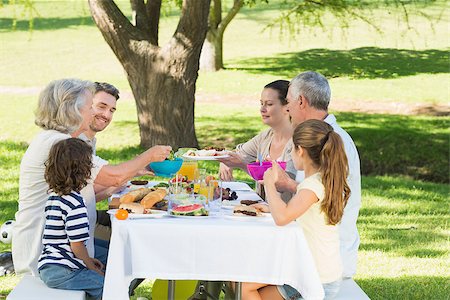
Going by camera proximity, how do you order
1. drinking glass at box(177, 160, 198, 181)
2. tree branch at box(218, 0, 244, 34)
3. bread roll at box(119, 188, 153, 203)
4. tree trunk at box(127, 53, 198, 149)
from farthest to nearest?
tree branch at box(218, 0, 244, 34)
tree trunk at box(127, 53, 198, 149)
drinking glass at box(177, 160, 198, 181)
bread roll at box(119, 188, 153, 203)

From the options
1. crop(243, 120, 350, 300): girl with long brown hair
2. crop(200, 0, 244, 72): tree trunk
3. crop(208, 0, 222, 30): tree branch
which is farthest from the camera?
crop(200, 0, 244, 72): tree trunk

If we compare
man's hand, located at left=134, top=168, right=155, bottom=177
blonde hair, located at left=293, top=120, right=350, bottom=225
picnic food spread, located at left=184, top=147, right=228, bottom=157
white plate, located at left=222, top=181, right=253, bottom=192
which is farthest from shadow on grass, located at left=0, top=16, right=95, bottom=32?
blonde hair, located at left=293, top=120, right=350, bottom=225

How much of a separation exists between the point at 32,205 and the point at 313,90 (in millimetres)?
1576

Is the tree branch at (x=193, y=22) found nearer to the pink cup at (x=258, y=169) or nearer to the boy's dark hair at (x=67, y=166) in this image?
the pink cup at (x=258, y=169)

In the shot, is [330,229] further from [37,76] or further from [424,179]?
[37,76]

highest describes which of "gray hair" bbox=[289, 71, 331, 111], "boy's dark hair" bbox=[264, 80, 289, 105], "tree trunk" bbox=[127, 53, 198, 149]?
"gray hair" bbox=[289, 71, 331, 111]

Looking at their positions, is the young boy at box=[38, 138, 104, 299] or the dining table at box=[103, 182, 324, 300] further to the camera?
the young boy at box=[38, 138, 104, 299]

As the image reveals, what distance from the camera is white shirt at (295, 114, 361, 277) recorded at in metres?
4.58

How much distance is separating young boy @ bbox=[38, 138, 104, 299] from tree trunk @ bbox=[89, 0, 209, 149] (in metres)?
6.33

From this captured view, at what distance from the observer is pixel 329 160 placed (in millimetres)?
4098

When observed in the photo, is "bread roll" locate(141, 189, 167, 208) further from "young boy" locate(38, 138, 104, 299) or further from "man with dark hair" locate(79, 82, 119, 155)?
"man with dark hair" locate(79, 82, 119, 155)

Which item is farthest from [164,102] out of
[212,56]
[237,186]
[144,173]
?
[212,56]

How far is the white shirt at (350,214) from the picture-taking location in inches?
180

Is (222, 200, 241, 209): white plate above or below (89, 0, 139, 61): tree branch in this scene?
below
